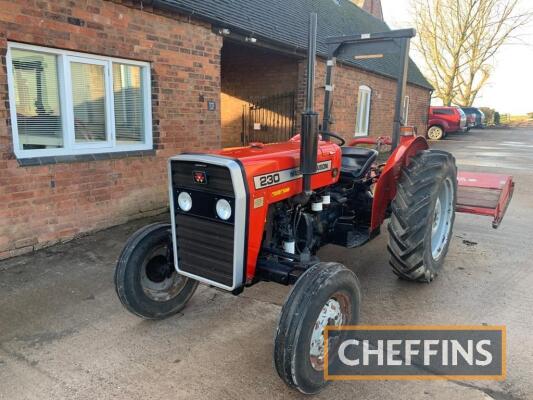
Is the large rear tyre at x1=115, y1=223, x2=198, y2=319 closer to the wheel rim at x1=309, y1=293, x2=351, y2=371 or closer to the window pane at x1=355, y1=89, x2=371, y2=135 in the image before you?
the wheel rim at x1=309, y1=293, x2=351, y2=371

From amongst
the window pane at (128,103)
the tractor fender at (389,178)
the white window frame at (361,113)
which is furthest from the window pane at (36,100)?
the white window frame at (361,113)

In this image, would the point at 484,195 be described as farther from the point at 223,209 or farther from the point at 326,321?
the point at 223,209

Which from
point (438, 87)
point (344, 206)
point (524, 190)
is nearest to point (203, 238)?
point (344, 206)

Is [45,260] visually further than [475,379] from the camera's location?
Yes

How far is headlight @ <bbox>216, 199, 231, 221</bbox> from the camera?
102 inches

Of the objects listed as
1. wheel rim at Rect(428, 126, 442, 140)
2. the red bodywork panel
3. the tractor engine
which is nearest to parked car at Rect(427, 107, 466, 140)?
wheel rim at Rect(428, 126, 442, 140)

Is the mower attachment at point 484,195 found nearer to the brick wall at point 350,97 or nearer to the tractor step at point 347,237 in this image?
the tractor step at point 347,237

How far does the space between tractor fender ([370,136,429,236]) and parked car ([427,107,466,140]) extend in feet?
66.5

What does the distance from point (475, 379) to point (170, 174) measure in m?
2.32

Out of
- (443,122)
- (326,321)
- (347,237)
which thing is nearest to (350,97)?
(347,237)

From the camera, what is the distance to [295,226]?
316 centimetres

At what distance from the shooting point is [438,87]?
30828 mm

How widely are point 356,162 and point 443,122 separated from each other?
2086 centimetres

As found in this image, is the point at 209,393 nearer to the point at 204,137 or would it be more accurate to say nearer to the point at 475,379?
the point at 475,379
